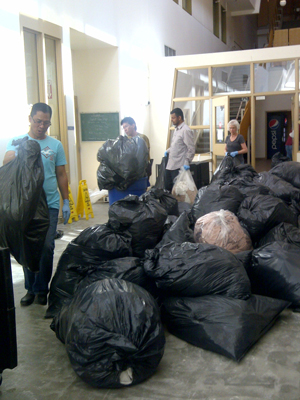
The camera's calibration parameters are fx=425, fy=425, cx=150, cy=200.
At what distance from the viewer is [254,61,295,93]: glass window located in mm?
8859

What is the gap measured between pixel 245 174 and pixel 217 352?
3319 millimetres

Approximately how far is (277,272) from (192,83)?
734 centimetres

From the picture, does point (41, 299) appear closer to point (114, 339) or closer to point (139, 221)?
point (139, 221)

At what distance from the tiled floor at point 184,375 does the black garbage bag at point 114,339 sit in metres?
0.09

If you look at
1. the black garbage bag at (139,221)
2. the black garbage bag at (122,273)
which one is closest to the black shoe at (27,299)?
the black garbage bag at (122,273)

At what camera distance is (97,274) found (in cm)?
262

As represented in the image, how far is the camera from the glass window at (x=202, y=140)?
934cm

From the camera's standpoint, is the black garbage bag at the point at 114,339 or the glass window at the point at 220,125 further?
the glass window at the point at 220,125

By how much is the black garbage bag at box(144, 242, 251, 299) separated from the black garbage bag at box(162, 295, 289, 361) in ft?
0.18

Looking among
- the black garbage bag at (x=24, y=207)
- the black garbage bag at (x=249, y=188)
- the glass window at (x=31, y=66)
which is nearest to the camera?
the black garbage bag at (x=24, y=207)

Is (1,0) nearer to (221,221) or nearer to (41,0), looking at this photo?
(41,0)

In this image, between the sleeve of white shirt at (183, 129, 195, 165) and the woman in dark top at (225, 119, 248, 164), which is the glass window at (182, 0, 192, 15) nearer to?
the woman in dark top at (225, 119, 248, 164)

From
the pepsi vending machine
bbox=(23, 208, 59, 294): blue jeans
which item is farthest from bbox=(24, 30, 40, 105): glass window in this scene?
the pepsi vending machine

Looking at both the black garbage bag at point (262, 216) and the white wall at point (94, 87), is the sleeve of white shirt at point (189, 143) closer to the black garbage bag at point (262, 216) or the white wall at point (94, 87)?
the black garbage bag at point (262, 216)
